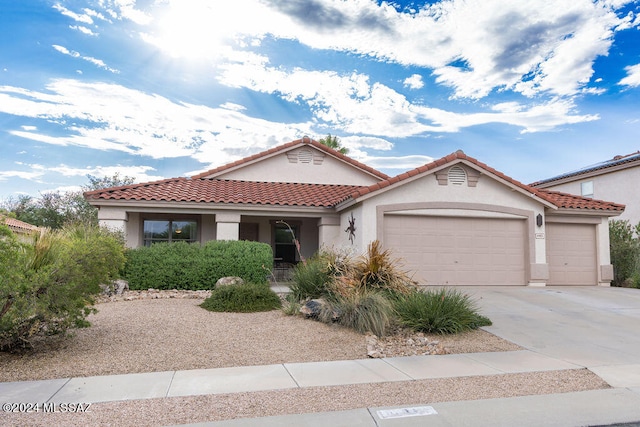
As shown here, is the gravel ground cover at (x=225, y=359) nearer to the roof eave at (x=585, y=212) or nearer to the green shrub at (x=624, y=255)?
the roof eave at (x=585, y=212)

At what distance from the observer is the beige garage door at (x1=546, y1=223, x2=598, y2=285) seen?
15.9 m

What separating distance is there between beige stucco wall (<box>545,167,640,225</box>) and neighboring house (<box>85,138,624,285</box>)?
16.6ft

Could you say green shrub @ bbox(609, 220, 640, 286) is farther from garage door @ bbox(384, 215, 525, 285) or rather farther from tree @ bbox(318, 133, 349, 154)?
tree @ bbox(318, 133, 349, 154)

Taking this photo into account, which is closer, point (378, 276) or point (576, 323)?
Result: point (576, 323)

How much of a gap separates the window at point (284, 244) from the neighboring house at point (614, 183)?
1545cm

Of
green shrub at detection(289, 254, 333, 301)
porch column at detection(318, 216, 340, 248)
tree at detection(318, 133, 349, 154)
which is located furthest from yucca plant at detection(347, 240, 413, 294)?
tree at detection(318, 133, 349, 154)

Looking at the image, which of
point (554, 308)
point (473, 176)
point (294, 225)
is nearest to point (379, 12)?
point (473, 176)

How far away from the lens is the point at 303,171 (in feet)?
65.0

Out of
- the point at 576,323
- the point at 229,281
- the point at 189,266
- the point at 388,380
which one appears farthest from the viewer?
the point at 189,266

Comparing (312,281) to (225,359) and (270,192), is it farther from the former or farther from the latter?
(270,192)

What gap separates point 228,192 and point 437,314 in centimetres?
1042

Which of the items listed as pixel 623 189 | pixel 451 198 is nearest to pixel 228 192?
pixel 451 198

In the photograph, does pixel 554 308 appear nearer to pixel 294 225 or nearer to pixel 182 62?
pixel 294 225

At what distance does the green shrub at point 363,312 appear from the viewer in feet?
27.5
